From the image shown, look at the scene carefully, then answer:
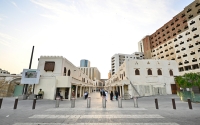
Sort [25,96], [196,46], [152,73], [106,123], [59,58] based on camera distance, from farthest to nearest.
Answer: [196,46] < [152,73] < [59,58] < [25,96] < [106,123]

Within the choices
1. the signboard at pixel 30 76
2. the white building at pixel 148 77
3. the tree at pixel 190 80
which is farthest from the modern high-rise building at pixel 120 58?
the signboard at pixel 30 76

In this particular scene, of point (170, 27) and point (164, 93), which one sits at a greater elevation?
point (170, 27)

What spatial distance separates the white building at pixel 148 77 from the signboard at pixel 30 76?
16.1 metres

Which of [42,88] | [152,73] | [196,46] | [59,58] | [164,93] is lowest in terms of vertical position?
[164,93]

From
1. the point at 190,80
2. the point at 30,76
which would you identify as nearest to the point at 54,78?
the point at 30,76

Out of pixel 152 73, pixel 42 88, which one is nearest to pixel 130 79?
A: pixel 152 73

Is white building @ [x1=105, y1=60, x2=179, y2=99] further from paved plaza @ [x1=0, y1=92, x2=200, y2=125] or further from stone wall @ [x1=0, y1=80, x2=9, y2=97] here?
stone wall @ [x1=0, y1=80, x2=9, y2=97]

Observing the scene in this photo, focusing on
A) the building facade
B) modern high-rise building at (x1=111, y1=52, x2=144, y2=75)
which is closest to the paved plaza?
the building facade

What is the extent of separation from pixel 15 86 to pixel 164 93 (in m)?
34.8

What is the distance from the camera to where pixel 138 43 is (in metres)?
71.0

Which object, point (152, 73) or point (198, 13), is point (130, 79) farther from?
point (198, 13)

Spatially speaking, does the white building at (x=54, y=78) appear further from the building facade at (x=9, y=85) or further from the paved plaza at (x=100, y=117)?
the building facade at (x=9, y=85)

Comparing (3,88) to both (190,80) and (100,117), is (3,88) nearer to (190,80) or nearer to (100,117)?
(100,117)

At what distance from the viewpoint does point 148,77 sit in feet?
72.6
